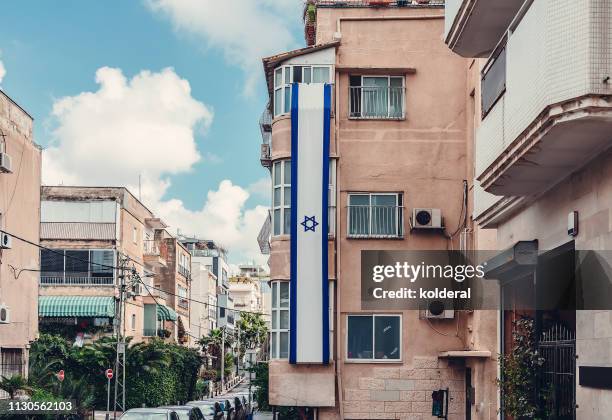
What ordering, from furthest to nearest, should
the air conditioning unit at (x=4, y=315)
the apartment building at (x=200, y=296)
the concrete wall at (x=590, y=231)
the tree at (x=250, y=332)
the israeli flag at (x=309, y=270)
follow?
the tree at (x=250, y=332)
the apartment building at (x=200, y=296)
the air conditioning unit at (x=4, y=315)
the israeli flag at (x=309, y=270)
the concrete wall at (x=590, y=231)

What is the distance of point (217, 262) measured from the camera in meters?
110

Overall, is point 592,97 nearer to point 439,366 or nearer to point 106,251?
point 439,366

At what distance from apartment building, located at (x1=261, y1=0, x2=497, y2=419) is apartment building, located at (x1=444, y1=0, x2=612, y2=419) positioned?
316 inches

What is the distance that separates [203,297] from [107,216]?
3906 cm

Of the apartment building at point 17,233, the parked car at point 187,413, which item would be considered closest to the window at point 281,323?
the parked car at point 187,413

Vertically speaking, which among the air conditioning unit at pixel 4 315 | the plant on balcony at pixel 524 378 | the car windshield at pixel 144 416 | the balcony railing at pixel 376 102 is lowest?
the car windshield at pixel 144 416

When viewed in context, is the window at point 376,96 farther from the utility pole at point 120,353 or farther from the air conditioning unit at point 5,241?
the utility pole at point 120,353

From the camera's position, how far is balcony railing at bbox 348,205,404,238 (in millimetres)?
23188

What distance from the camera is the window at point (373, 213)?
23234mm

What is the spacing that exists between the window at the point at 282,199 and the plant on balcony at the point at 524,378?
10484 millimetres

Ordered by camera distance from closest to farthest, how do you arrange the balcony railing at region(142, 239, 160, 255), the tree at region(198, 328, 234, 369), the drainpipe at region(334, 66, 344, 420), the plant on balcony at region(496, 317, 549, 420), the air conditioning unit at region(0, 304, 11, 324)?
1. the plant on balcony at region(496, 317, 549, 420)
2. the drainpipe at region(334, 66, 344, 420)
3. the air conditioning unit at region(0, 304, 11, 324)
4. the balcony railing at region(142, 239, 160, 255)
5. the tree at region(198, 328, 234, 369)

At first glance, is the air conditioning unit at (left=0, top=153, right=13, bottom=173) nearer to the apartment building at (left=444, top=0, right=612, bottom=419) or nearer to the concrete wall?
the apartment building at (left=444, top=0, right=612, bottom=419)

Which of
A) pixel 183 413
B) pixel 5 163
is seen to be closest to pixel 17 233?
pixel 5 163

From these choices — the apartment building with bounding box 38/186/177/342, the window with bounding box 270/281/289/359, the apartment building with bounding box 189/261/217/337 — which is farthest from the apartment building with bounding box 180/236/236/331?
the window with bounding box 270/281/289/359
